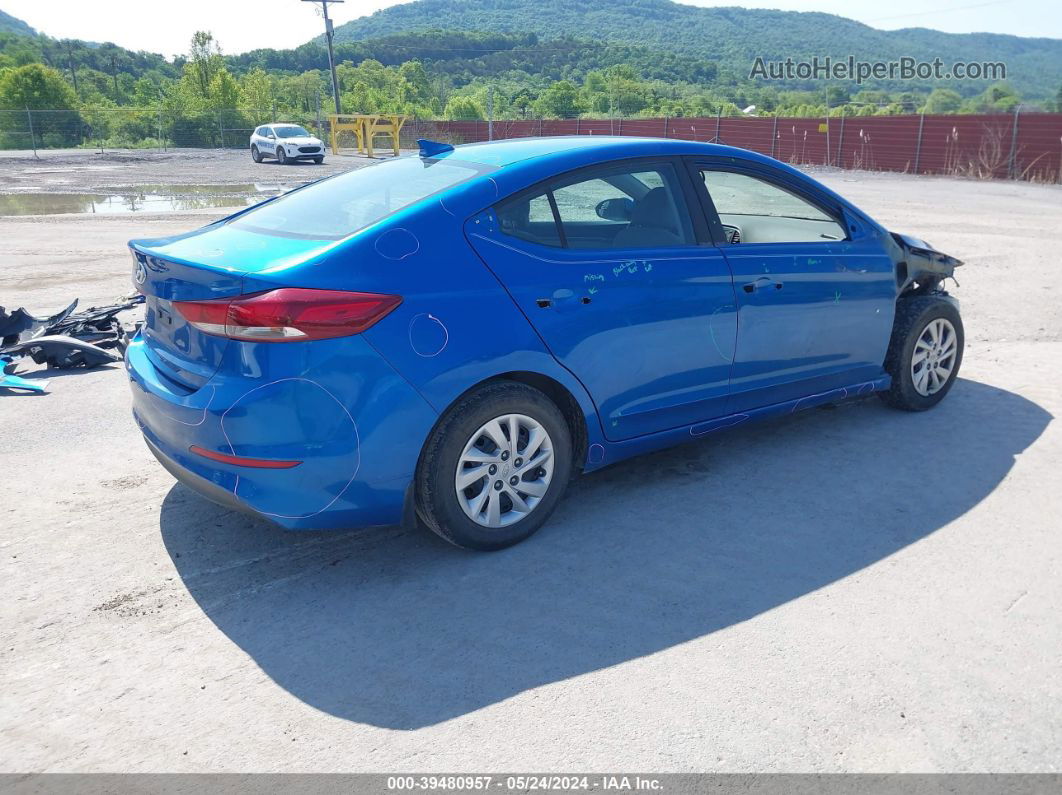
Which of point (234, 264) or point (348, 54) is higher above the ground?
point (348, 54)

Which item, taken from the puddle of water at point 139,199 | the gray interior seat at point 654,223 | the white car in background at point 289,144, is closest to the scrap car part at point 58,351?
the gray interior seat at point 654,223

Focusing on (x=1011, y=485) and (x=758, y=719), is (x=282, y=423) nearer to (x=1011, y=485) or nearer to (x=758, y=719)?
(x=758, y=719)

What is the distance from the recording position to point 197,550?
12.2 ft

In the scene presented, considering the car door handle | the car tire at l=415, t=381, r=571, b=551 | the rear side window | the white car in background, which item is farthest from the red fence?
the car tire at l=415, t=381, r=571, b=551

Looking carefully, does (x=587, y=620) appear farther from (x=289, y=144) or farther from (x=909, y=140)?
(x=289, y=144)

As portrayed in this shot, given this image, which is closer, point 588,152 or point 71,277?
point 588,152

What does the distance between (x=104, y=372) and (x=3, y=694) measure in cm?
396

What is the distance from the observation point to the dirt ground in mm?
2586

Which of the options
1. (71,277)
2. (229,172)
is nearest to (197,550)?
(71,277)

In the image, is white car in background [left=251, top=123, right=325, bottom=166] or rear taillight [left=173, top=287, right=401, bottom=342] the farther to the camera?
white car in background [left=251, top=123, right=325, bottom=166]

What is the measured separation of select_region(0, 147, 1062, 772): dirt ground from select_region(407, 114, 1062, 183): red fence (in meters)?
25.6

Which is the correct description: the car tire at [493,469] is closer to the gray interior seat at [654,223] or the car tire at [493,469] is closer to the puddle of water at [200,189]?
the gray interior seat at [654,223]

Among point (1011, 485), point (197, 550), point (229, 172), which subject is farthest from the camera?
point (229, 172)

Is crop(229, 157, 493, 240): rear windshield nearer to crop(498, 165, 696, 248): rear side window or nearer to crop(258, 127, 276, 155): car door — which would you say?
crop(498, 165, 696, 248): rear side window
